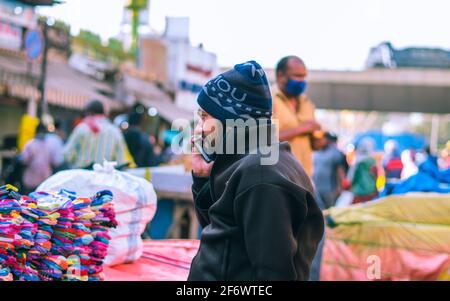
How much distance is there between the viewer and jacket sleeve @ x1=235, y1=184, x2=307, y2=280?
1866 millimetres

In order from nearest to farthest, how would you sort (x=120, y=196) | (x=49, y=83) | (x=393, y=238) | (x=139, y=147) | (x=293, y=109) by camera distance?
1. (x=120, y=196)
2. (x=293, y=109)
3. (x=393, y=238)
4. (x=139, y=147)
5. (x=49, y=83)

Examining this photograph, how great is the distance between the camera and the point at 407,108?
100 ft

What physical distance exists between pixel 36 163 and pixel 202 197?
5501 mm

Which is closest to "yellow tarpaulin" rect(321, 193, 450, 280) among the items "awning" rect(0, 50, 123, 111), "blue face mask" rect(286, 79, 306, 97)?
"blue face mask" rect(286, 79, 306, 97)

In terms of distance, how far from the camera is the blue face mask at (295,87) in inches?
185

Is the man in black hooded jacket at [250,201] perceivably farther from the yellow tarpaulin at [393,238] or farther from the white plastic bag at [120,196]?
the yellow tarpaulin at [393,238]

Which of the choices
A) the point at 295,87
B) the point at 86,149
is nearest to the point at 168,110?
the point at 86,149

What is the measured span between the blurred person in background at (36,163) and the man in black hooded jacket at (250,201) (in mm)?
5471

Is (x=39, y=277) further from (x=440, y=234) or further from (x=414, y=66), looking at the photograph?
(x=414, y=66)

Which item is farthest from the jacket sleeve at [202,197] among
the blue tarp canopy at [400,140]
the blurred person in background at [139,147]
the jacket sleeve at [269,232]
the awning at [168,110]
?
the blue tarp canopy at [400,140]

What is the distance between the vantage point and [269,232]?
6.10 ft

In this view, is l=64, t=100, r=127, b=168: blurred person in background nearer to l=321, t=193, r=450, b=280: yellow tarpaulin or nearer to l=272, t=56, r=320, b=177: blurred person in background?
l=272, t=56, r=320, b=177: blurred person in background

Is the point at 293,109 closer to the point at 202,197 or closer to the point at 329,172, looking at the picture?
the point at 202,197
